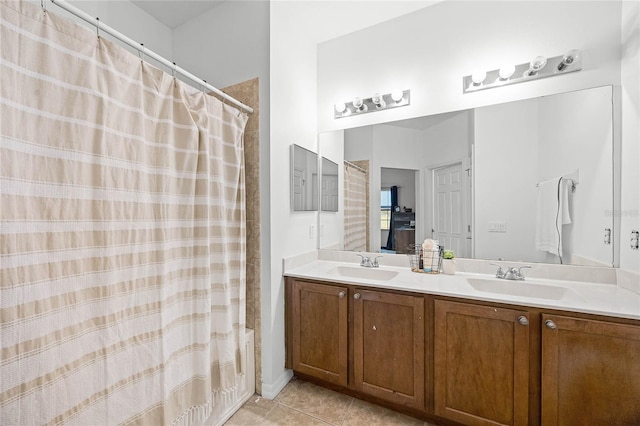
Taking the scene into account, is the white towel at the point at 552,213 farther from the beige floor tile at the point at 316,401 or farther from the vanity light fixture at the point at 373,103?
the beige floor tile at the point at 316,401

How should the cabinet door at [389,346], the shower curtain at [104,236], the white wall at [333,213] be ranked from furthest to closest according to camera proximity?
the white wall at [333,213] → the cabinet door at [389,346] → the shower curtain at [104,236]

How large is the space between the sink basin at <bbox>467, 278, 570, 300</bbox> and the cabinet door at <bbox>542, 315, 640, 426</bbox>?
40 centimetres

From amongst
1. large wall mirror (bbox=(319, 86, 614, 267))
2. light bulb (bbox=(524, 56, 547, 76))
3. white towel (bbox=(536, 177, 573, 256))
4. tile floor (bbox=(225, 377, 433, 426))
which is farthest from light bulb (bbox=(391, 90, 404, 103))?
tile floor (bbox=(225, 377, 433, 426))

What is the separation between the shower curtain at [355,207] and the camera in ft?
7.75

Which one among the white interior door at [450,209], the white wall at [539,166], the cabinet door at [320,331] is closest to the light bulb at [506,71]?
the white wall at [539,166]

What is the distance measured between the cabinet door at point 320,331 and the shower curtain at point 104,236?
0.54 m

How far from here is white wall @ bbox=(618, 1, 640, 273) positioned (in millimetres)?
1437

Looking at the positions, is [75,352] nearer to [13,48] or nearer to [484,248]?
[13,48]

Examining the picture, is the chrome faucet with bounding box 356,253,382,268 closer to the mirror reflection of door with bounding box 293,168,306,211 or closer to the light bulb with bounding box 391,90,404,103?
the mirror reflection of door with bounding box 293,168,306,211

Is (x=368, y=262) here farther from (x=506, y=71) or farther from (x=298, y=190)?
(x=506, y=71)

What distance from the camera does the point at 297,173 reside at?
7.06ft

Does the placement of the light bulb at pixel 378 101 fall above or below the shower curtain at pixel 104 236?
above

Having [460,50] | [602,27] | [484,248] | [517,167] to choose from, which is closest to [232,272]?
[484,248]

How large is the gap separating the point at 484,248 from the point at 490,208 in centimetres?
29
